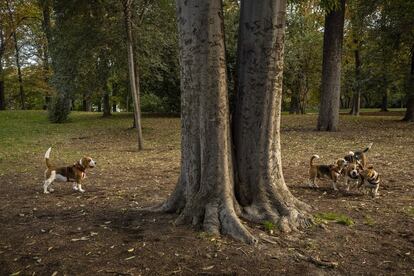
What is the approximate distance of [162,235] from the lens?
16.3 ft

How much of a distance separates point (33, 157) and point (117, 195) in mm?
6599

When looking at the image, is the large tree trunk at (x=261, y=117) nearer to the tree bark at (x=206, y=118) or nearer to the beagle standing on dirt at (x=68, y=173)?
the tree bark at (x=206, y=118)

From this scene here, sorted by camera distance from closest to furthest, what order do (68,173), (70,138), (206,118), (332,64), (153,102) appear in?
(206,118), (68,173), (332,64), (70,138), (153,102)

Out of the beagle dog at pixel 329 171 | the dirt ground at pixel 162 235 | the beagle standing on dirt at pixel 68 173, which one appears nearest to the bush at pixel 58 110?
the dirt ground at pixel 162 235

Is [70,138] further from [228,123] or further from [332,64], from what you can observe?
[228,123]

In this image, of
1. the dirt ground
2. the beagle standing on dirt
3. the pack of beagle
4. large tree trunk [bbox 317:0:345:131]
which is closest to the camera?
the dirt ground

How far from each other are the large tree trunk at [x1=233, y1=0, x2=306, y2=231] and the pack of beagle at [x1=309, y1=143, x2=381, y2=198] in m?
2.18

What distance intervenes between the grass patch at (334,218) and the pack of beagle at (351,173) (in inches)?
56.3

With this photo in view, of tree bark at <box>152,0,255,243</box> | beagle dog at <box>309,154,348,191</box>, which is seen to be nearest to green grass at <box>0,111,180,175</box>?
beagle dog at <box>309,154,348,191</box>

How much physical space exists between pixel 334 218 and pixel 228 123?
2054 mm

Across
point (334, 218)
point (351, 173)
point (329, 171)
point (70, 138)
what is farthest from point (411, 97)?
point (334, 218)

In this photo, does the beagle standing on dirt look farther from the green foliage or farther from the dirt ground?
the green foliage

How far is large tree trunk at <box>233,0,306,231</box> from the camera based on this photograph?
5.15 metres

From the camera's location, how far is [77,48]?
1452 centimetres
